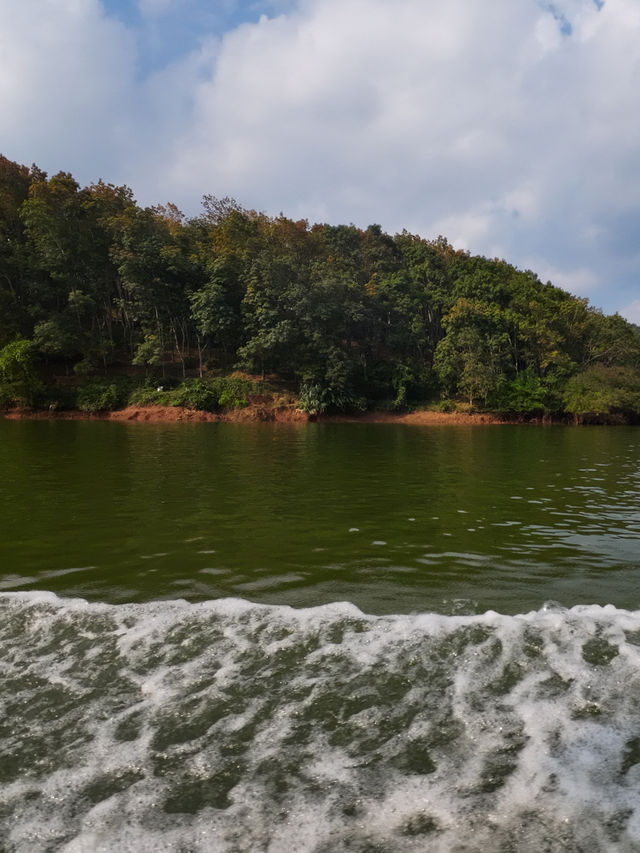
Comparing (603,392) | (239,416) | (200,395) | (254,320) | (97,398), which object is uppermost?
(254,320)

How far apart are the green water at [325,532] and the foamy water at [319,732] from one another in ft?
2.16

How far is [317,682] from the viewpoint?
3078mm

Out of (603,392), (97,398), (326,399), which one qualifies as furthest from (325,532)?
(603,392)

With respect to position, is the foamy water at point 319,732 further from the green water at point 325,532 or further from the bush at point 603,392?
the bush at point 603,392

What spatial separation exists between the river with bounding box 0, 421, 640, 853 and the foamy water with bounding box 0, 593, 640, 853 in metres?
0.01

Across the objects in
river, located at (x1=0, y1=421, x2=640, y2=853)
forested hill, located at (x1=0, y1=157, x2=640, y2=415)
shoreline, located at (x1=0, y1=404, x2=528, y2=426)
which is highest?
forested hill, located at (x1=0, y1=157, x2=640, y2=415)


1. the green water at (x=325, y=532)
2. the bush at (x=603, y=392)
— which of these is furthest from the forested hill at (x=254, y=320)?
the green water at (x=325, y=532)

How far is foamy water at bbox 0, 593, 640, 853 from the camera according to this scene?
1.99 m

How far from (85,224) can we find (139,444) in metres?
28.4

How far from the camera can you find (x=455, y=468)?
12.9 meters

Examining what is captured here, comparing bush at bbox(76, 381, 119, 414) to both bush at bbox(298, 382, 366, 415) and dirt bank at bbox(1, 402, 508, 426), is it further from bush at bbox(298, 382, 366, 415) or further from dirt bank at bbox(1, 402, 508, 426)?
bush at bbox(298, 382, 366, 415)

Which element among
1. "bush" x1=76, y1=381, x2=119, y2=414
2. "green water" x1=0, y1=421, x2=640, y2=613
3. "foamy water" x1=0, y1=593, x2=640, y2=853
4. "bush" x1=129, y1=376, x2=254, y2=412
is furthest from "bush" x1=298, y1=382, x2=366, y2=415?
"foamy water" x1=0, y1=593, x2=640, y2=853

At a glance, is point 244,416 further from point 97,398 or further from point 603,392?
point 603,392

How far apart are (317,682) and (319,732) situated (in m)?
0.49
